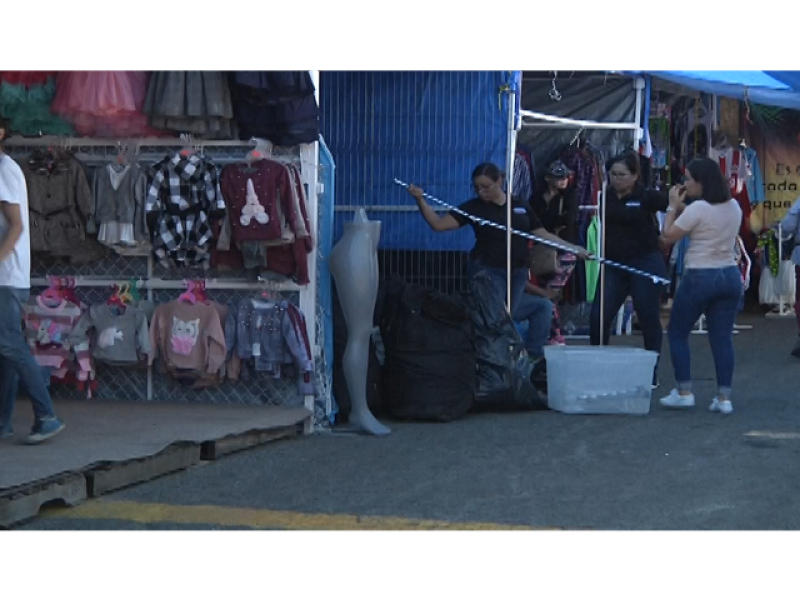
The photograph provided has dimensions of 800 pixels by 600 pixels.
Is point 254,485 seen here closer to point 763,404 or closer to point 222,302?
point 222,302

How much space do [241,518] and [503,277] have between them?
4194mm

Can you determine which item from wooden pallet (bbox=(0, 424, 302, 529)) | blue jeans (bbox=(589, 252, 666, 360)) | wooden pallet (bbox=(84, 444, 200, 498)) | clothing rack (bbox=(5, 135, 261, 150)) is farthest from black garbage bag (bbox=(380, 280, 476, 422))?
wooden pallet (bbox=(84, 444, 200, 498))

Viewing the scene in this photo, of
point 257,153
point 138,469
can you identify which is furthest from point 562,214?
point 138,469

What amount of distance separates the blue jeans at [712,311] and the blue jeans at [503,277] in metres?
1.19

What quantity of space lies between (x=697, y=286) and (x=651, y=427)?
112 centimetres

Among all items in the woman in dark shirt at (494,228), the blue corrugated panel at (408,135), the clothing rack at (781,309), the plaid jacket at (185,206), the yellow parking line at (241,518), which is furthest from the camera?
the clothing rack at (781,309)

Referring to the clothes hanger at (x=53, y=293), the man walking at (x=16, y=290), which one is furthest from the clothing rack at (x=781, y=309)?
the man walking at (x=16, y=290)

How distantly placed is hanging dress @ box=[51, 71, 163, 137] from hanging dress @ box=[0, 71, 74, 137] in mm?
66

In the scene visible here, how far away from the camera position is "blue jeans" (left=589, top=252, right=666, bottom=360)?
10203 millimetres

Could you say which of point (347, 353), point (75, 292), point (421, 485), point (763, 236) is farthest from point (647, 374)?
point (763, 236)

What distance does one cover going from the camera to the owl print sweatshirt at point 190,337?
849 centimetres

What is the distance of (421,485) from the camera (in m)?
6.88

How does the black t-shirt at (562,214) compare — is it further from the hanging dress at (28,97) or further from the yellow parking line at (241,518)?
the yellow parking line at (241,518)

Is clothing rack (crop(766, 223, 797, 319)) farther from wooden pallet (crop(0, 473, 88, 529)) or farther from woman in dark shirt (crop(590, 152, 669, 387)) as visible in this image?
wooden pallet (crop(0, 473, 88, 529))
